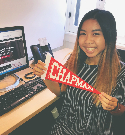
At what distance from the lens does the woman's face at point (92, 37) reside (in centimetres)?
75

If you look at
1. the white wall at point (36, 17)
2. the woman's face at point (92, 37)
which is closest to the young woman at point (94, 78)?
the woman's face at point (92, 37)

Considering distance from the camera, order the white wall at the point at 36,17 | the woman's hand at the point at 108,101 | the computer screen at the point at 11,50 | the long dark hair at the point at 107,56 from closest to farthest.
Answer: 1. the woman's hand at the point at 108,101
2. the long dark hair at the point at 107,56
3. the computer screen at the point at 11,50
4. the white wall at the point at 36,17

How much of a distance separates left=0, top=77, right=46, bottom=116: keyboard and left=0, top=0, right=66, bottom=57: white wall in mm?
715

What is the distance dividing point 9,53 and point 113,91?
2.73 feet

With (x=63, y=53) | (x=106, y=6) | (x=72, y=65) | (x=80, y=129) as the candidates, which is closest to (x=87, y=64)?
(x=72, y=65)

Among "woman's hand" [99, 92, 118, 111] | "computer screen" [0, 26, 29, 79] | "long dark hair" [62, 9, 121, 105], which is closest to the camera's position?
"woman's hand" [99, 92, 118, 111]

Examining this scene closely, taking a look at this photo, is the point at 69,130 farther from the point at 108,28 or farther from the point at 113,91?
the point at 108,28

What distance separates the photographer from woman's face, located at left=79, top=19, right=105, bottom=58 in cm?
75

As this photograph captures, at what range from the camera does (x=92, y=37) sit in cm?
76

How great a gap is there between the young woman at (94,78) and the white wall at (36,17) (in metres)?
0.82

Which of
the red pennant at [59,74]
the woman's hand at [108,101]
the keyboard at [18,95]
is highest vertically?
the red pennant at [59,74]

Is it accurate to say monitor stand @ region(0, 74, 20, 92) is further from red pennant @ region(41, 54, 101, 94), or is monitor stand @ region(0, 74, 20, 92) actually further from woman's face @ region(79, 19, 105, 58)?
woman's face @ region(79, 19, 105, 58)

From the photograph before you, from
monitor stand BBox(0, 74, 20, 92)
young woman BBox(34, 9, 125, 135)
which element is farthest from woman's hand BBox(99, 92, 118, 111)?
monitor stand BBox(0, 74, 20, 92)

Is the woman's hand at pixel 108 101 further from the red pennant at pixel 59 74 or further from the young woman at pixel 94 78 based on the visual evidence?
the red pennant at pixel 59 74
